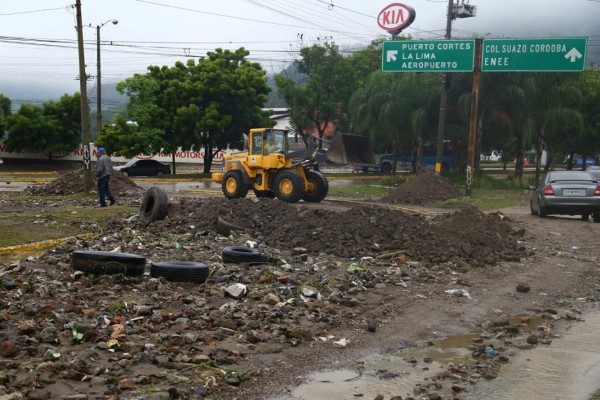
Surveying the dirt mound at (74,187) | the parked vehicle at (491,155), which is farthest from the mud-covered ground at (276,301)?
the parked vehicle at (491,155)

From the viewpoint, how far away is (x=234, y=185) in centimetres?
2319

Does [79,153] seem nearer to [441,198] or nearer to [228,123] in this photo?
[228,123]

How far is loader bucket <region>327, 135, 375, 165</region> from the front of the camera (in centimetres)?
2905

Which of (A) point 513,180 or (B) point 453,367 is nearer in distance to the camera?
(B) point 453,367

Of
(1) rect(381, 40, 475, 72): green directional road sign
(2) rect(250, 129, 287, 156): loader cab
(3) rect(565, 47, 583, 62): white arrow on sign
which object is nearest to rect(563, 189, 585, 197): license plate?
(3) rect(565, 47, 583, 62): white arrow on sign

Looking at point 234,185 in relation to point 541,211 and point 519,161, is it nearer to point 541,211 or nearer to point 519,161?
point 541,211

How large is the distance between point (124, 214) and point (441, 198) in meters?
13.4

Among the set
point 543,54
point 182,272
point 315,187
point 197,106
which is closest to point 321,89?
point 197,106

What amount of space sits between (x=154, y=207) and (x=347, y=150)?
15.0 metres

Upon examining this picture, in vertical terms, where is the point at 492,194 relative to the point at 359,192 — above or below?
above

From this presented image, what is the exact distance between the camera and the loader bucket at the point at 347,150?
95.3ft

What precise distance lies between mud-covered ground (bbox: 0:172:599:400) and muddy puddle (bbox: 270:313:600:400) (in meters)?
0.15

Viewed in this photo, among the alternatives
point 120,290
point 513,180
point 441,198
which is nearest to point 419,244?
point 120,290

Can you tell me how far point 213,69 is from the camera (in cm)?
4403
